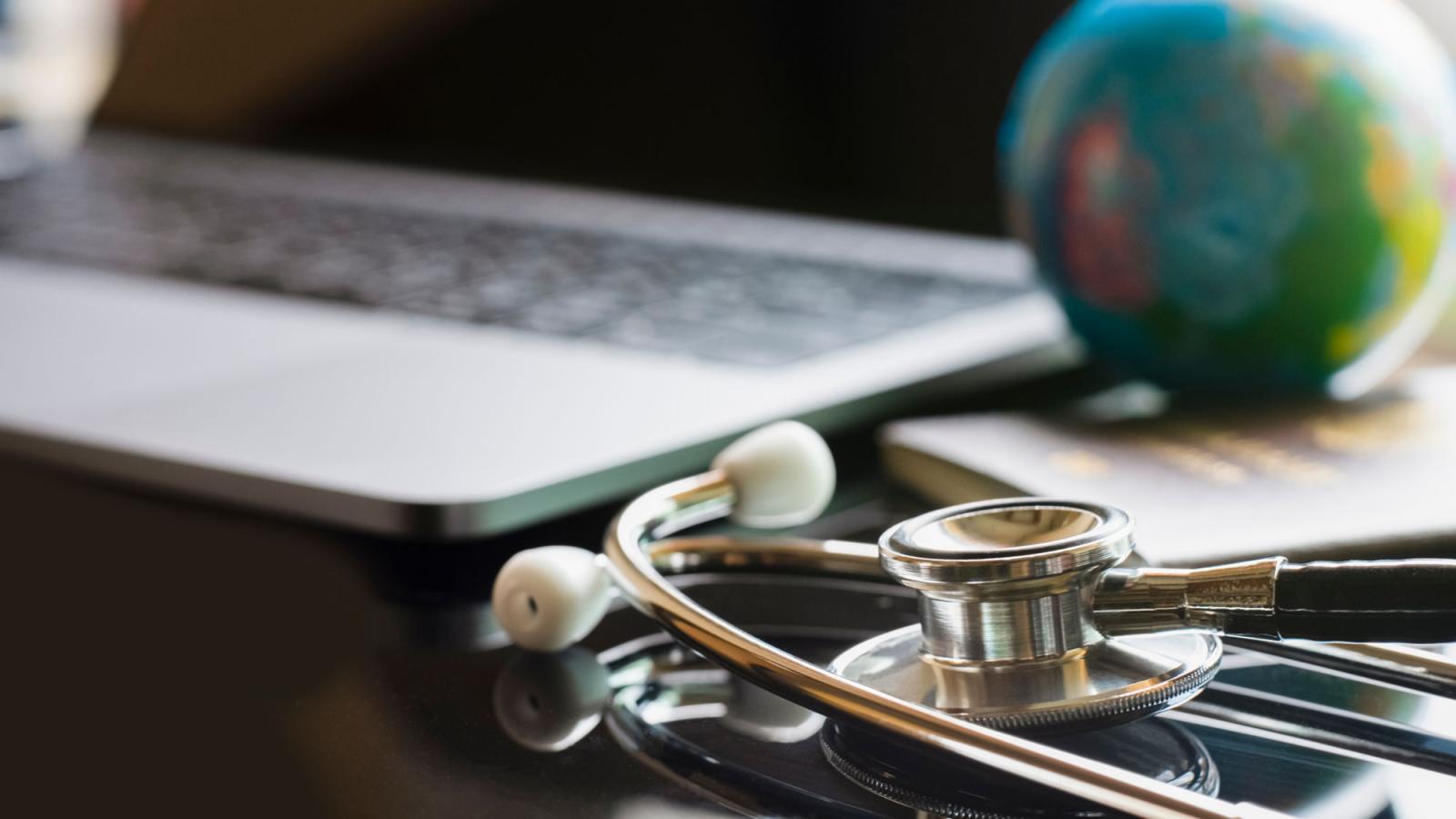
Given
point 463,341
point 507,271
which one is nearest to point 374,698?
point 463,341

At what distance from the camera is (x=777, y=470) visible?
481 mm

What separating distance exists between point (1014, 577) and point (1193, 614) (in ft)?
0.13

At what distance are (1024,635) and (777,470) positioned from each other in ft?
0.47

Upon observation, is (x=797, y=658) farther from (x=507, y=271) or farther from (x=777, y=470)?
(x=507, y=271)

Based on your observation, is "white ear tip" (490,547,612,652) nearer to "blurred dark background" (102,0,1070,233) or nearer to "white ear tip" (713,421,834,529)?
"white ear tip" (713,421,834,529)

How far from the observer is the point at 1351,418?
594mm

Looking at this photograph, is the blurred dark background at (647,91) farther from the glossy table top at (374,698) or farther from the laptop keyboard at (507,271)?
the glossy table top at (374,698)

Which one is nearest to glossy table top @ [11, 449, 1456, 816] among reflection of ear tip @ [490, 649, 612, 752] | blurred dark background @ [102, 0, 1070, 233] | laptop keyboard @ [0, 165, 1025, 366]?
reflection of ear tip @ [490, 649, 612, 752]

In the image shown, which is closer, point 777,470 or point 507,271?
point 777,470

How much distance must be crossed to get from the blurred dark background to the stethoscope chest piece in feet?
2.04

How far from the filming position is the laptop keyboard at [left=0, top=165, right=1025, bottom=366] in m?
0.71

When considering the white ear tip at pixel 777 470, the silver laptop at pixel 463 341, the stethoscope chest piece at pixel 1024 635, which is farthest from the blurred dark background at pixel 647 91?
the stethoscope chest piece at pixel 1024 635

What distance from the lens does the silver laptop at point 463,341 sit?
1.74 feet

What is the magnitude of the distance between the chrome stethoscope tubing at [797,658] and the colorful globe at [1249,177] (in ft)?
0.68
